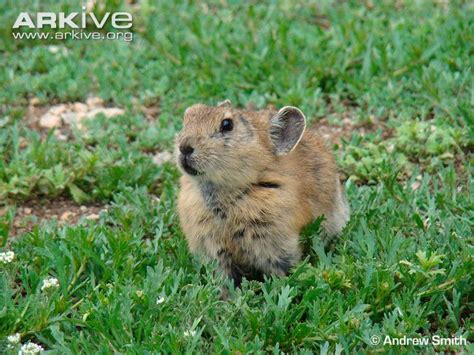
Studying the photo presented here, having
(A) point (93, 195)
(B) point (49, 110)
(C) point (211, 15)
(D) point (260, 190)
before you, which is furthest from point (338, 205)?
(C) point (211, 15)

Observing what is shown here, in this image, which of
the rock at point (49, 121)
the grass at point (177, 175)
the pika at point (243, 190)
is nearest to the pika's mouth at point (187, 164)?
the pika at point (243, 190)

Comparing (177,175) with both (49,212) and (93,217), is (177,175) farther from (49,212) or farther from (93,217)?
(49,212)

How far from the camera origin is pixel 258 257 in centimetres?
550

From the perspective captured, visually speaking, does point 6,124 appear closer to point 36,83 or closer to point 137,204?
point 36,83

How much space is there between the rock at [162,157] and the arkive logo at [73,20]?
2.38 meters

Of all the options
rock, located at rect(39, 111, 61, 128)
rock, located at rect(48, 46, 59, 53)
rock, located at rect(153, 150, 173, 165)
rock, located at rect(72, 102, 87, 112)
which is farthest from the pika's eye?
rock, located at rect(48, 46, 59, 53)

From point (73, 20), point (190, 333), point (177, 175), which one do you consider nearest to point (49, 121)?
point (177, 175)

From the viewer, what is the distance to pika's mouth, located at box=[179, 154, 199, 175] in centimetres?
529

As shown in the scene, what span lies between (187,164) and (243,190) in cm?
44

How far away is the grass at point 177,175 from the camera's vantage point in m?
5.06

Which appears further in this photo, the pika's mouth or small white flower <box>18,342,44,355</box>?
the pika's mouth

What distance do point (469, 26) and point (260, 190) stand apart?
4.11 metres

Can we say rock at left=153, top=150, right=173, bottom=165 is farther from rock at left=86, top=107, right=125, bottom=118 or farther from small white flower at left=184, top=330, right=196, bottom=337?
small white flower at left=184, top=330, right=196, bottom=337

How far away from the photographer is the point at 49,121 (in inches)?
320
